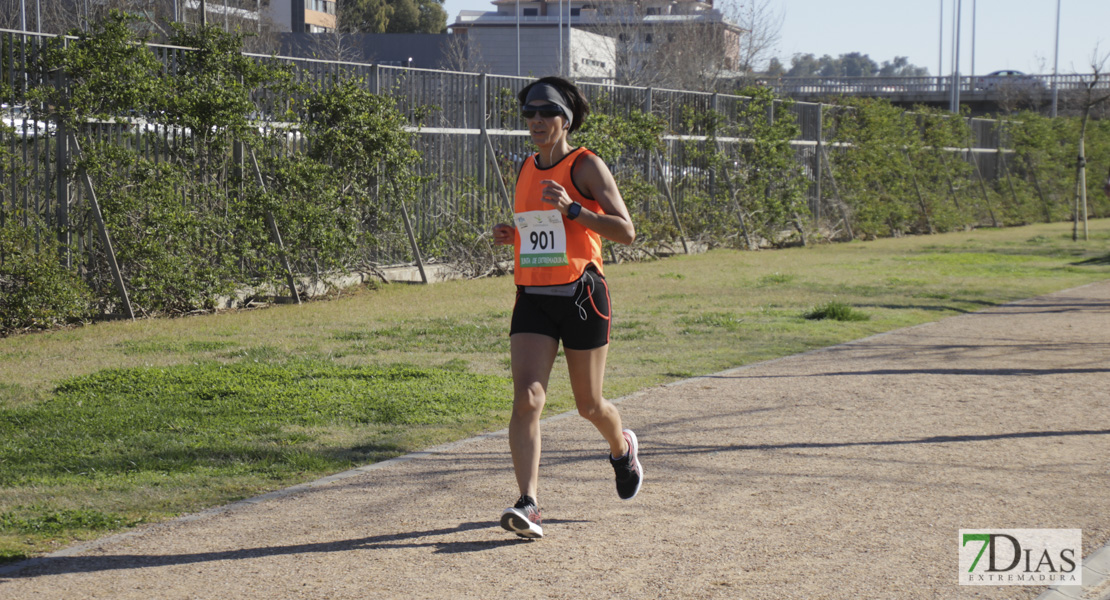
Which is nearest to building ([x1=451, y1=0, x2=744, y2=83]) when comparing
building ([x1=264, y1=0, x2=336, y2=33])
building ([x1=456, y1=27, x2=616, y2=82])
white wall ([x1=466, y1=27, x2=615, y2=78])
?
building ([x1=456, y1=27, x2=616, y2=82])

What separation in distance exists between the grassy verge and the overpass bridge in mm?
51020

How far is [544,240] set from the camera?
5051 mm

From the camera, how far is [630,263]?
2005 cm

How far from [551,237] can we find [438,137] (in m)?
11.8

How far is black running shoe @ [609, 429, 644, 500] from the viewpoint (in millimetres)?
5332

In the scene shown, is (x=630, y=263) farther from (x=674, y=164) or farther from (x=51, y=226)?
(x=51, y=226)

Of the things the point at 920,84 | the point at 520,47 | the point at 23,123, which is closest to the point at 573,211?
the point at 23,123

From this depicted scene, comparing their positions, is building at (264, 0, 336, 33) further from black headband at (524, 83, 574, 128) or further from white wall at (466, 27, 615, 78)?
black headband at (524, 83, 574, 128)

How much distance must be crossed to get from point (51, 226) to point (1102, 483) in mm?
9419

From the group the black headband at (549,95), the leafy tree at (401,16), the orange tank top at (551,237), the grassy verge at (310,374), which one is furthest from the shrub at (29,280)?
the leafy tree at (401,16)

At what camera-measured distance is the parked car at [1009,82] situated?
219ft

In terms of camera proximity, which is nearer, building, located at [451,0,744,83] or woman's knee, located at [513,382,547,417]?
woman's knee, located at [513,382,547,417]

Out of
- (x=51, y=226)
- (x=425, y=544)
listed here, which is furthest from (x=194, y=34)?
(x=425, y=544)

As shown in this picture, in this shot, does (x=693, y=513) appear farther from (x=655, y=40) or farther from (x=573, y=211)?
(x=655, y=40)
